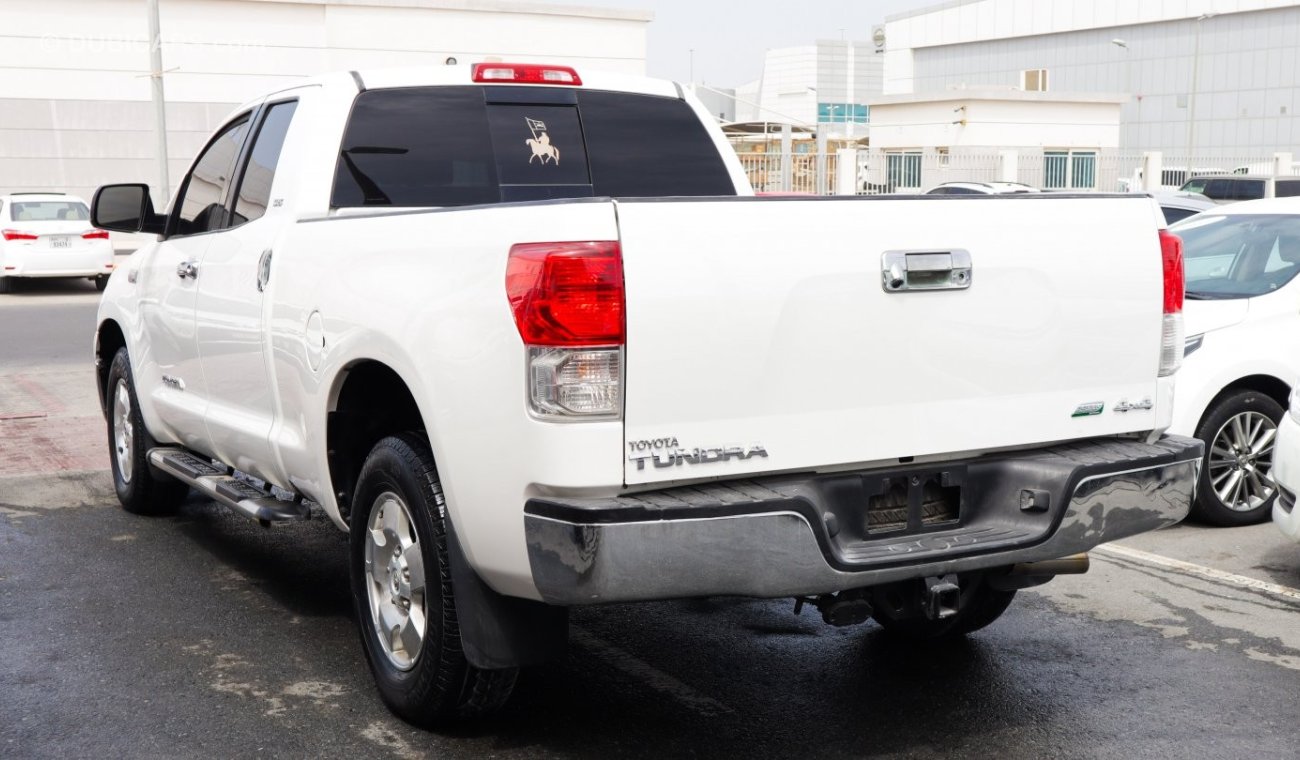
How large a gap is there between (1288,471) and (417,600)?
388 centimetres

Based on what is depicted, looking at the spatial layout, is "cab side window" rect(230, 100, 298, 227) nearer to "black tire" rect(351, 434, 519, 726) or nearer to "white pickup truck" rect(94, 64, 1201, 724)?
"white pickup truck" rect(94, 64, 1201, 724)

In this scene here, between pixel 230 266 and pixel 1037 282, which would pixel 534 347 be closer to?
pixel 1037 282

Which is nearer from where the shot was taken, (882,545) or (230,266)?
(882,545)

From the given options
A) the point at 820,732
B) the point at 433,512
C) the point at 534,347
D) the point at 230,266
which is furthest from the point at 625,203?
the point at 230,266

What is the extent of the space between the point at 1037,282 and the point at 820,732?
153cm

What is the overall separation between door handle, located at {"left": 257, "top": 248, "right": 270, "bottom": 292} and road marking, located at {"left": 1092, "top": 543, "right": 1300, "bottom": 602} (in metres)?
4.05

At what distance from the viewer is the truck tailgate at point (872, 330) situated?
143 inches

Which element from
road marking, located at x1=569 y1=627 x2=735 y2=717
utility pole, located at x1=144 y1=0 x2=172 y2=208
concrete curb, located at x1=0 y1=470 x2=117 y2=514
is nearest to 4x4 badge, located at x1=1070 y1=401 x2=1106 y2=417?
road marking, located at x1=569 y1=627 x2=735 y2=717

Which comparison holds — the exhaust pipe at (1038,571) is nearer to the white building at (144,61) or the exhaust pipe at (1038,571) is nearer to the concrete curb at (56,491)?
the concrete curb at (56,491)

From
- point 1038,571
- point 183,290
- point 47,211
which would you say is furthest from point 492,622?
point 47,211

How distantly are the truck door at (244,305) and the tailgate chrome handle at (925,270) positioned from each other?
2386 mm

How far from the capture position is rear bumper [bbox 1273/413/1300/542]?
19.8 ft

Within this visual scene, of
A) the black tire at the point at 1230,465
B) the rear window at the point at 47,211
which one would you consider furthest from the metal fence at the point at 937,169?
the black tire at the point at 1230,465

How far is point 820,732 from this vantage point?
14.5ft
